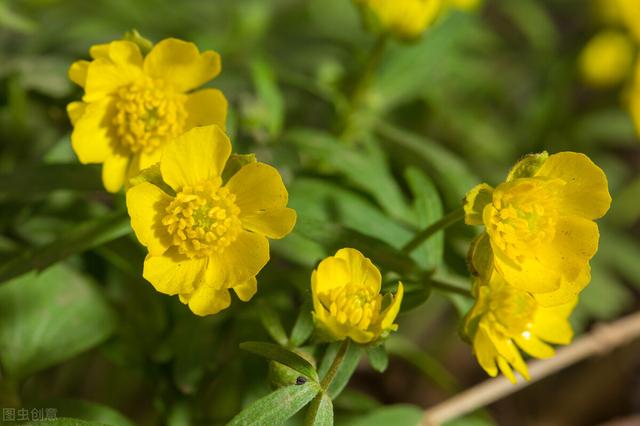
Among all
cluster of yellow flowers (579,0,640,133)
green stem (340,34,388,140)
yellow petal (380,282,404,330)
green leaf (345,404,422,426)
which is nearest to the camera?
yellow petal (380,282,404,330)

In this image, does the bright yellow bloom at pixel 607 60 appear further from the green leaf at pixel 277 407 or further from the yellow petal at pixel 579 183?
the green leaf at pixel 277 407

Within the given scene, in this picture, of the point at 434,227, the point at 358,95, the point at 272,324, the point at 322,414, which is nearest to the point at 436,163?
the point at 358,95

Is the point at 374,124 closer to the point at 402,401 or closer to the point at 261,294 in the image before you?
the point at 261,294

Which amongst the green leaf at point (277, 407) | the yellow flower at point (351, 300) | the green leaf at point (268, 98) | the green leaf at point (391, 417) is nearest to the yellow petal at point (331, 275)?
the yellow flower at point (351, 300)

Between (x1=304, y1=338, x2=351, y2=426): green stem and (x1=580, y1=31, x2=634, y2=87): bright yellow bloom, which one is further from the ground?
(x1=304, y1=338, x2=351, y2=426): green stem

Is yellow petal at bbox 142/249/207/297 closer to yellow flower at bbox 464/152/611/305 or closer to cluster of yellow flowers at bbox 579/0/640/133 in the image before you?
yellow flower at bbox 464/152/611/305

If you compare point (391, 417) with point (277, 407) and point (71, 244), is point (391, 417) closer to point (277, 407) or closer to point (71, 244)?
point (277, 407)

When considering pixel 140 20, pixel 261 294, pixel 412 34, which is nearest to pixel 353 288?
pixel 261 294

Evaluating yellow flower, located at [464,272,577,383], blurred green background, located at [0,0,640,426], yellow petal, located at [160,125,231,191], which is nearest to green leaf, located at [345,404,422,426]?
blurred green background, located at [0,0,640,426]
